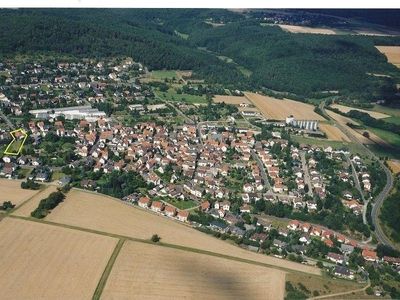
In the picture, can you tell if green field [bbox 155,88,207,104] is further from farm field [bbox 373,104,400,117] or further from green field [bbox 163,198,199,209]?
green field [bbox 163,198,199,209]

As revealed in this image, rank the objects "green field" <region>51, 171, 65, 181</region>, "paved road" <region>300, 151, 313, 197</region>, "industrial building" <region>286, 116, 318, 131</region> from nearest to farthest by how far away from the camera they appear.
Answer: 1. "green field" <region>51, 171, 65, 181</region>
2. "paved road" <region>300, 151, 313, 197</region>
3. "industrial building" <region>286, 116, 318, 131</region>

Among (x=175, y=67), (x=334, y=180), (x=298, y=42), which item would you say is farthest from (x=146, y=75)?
(x=334, y=180)

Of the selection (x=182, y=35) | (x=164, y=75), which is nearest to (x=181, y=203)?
(x=164, y=75)

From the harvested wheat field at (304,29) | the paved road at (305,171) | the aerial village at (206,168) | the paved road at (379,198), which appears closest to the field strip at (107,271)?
the aerial village at (206,168)

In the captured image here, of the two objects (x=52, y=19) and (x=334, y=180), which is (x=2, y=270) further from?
(x=52, y=19)

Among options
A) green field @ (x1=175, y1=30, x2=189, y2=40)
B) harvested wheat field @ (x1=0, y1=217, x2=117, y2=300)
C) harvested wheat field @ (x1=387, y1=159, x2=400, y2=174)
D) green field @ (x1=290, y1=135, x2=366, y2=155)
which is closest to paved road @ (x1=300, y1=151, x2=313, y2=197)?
green field @ (x1=290, y1=135, x2=366, y2=155)

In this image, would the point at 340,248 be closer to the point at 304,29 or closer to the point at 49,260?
the point at 49,260

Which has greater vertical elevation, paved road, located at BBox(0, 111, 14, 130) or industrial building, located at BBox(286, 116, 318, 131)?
industrial building, located at BBox(286, 116, 318, 131)
